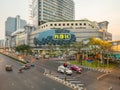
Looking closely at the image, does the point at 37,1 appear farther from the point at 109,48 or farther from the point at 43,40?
the point at 109,48

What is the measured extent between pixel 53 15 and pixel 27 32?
33.4 meters

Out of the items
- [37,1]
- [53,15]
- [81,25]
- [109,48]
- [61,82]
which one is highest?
[37,1]

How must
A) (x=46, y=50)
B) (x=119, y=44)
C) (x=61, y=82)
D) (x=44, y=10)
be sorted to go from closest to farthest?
(x=61, y=82)
(x=119, y=44)
(x=46, y=50)
(x=44, y=10)

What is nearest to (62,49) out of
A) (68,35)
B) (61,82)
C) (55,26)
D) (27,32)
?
(68,35)

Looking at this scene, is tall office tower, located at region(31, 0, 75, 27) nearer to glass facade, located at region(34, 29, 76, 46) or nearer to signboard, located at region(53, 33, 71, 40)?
glass facade, located at region(34, 29, 76, 46)

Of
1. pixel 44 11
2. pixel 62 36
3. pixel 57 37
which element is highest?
pixel 44 11

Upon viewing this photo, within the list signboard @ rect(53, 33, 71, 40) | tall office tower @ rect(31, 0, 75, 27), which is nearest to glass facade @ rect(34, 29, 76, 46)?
signboard @ rect(53, 33, 71, 40)

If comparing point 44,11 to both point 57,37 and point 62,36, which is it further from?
point 62,36

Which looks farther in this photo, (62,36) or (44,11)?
(44,11)

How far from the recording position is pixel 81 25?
152 meters

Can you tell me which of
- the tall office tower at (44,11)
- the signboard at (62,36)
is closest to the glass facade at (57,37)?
the signboard at (62,36)

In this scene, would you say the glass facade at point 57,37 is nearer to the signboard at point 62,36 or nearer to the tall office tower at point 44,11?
the signboard at point 62,36

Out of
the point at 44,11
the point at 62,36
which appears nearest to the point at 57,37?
the point at 62,36

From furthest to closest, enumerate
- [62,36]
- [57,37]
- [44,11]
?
[44,11] < [57,37] < [62,36]
